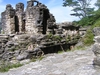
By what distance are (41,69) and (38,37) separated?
490 cm

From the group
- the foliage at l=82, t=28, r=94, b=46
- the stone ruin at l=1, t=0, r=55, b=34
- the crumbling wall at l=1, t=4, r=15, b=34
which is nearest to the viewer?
the foliage at l=82, t=28, r=94, b=46

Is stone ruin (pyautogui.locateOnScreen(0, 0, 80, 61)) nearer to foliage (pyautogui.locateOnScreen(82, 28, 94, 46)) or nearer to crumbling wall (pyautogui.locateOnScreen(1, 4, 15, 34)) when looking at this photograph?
crumbling wall (pyautogui.locateOnScreen(1, 4, 15, 34))

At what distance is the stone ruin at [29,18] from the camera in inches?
550

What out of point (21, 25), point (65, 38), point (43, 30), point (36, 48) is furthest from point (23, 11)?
point (36, 48)

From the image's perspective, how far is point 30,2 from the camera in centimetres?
1531

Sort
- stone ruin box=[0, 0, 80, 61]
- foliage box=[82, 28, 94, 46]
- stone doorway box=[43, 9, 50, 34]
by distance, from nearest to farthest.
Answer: stone ruin box=[0, 0, 80, 61] → foliage box=[82, 28, 94, 46] → stone doorway box=[43, 9, 50, 34]

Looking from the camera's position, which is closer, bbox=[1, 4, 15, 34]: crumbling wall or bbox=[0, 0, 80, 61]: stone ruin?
bbox=[0, 0, 80, 61]: stone ruin

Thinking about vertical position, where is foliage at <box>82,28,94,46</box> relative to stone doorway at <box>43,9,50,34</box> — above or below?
below

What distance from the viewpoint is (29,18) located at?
14.3 m

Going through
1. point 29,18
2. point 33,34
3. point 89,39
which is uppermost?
point 29,18

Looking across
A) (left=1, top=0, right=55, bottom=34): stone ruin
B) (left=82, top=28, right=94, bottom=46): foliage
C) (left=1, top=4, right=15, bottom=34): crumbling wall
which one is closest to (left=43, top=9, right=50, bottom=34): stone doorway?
(left=1, top=0, right=55, bottom=34): stone ruin

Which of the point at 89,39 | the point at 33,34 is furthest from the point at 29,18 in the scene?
the point at 89,39

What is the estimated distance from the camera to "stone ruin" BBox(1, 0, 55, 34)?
13977 millimetres

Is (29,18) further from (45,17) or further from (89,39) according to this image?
(89,39)
